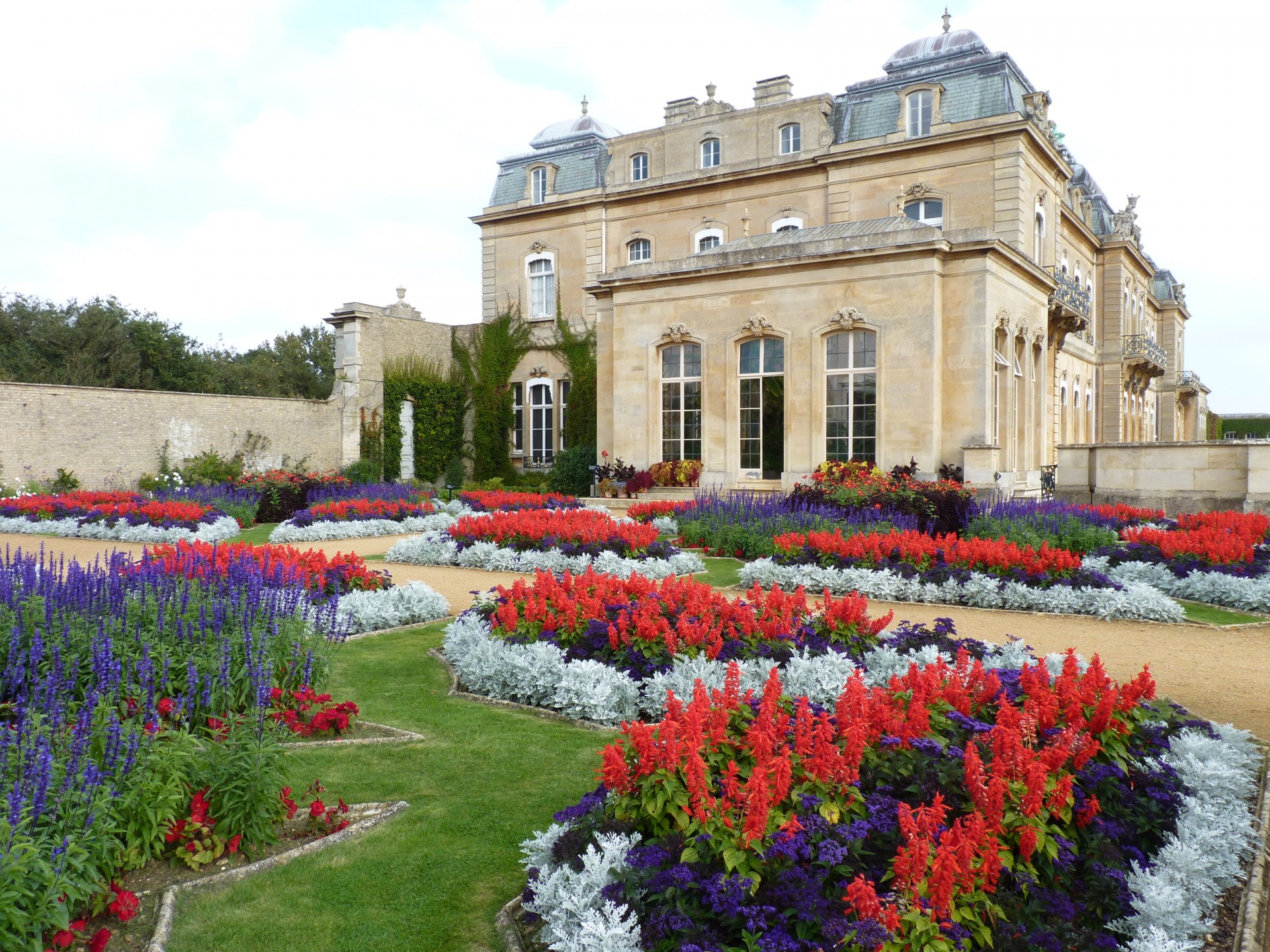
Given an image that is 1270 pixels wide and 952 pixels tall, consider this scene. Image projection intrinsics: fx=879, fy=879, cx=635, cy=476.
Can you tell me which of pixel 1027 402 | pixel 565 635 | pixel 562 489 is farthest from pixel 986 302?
pixel 565 635

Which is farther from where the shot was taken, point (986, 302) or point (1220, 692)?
point (986, 302)

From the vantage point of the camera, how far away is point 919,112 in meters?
22.3

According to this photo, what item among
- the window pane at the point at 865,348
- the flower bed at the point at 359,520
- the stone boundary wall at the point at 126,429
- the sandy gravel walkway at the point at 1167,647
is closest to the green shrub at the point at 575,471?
the flower bed at the point at 359,520

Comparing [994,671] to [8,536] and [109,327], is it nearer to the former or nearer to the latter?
[8,536]

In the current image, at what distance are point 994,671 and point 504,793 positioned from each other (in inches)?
94.6

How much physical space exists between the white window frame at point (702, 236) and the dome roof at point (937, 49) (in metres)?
6.09

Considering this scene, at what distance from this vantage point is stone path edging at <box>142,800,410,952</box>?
279cm

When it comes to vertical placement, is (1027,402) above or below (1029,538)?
above

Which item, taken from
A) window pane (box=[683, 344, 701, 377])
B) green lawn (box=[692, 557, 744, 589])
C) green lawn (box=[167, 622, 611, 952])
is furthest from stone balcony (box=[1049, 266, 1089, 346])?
green lawn (box=[167, 622, 611, 952])

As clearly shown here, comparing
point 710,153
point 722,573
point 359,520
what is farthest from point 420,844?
point 710,153

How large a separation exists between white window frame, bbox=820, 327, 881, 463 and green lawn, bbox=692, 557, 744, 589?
7.15m

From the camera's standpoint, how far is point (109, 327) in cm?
3806

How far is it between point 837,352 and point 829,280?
145 cm

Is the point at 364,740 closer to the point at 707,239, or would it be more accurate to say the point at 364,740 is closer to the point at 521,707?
the point at 521,707
